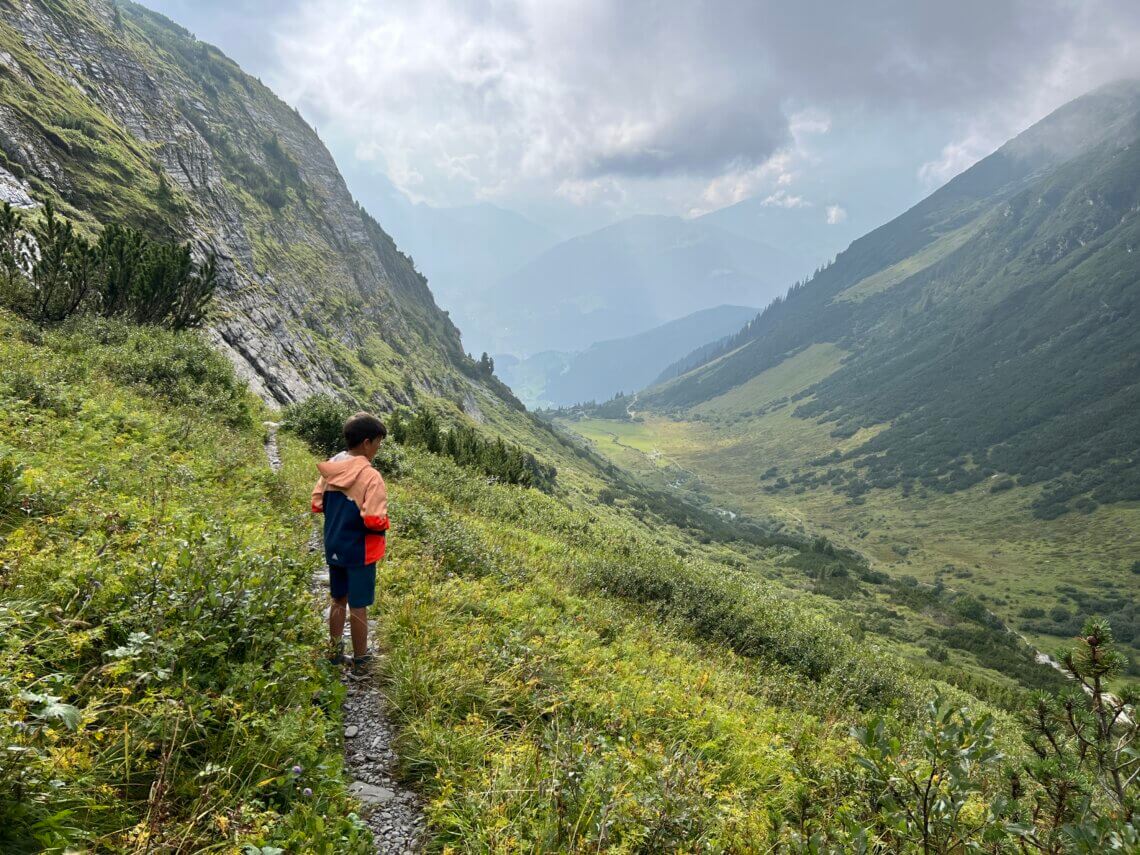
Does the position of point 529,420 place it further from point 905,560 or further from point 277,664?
point 277,664

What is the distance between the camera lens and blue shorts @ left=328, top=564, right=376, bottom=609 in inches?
213

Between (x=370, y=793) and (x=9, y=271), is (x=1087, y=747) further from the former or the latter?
(x=9, y=271)

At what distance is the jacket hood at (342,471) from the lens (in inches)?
213

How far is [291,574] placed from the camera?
18.0 ft

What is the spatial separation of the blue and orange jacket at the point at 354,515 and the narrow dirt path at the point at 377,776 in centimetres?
124

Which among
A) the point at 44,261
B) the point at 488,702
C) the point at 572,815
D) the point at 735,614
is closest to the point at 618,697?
the point at 488,702

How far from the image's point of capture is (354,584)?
541 centimetres

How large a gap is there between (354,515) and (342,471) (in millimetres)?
474

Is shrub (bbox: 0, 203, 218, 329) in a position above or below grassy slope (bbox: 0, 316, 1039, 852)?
above

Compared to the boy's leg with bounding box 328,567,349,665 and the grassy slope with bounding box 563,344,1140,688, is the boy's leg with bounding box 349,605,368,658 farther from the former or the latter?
the grassy slope with bounding box 563,344,1140,688

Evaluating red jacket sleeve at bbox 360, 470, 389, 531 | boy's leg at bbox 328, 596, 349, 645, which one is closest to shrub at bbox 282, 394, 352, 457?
boy's leg at bbox 328, 596, 349, 645

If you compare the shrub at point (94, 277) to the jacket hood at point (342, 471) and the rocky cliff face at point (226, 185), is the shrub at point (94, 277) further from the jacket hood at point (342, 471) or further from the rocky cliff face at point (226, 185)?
the jacket hood at point (342, 471)

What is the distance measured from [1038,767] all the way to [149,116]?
352ft

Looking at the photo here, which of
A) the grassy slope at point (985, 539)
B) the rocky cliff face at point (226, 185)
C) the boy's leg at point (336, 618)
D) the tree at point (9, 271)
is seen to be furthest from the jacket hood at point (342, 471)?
the grassy slope at point (985, 539)
